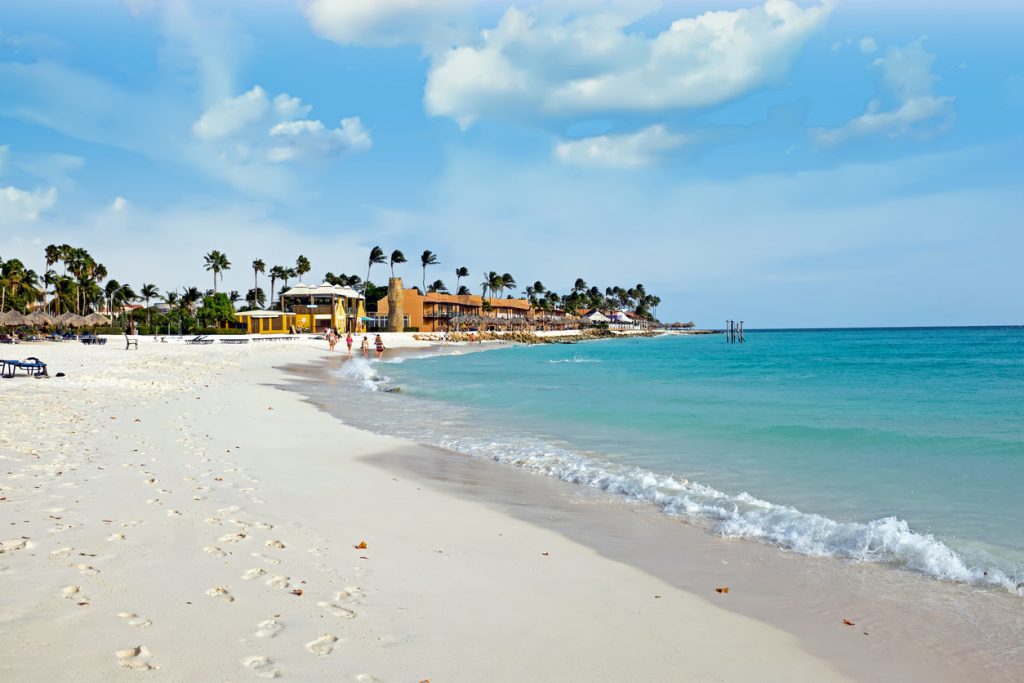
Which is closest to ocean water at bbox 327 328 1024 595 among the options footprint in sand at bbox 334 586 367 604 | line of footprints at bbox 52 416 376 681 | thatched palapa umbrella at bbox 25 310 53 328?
footprint in sand at bbox 334 586 367 604

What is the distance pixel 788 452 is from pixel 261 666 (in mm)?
10912

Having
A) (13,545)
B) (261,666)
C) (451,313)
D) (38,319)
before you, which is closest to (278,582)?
(261,666)

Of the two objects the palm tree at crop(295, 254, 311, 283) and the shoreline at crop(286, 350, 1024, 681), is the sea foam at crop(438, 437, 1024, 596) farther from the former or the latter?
the palm tree at crop(295, 254, 311, 283)

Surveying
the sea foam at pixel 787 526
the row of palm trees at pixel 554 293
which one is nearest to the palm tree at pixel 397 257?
the row of palm trees at pixel 554 293

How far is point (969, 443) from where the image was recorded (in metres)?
13.0

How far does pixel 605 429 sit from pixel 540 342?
282 feet

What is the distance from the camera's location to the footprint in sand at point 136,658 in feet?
10.1

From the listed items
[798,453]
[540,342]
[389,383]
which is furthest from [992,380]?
[540,342]

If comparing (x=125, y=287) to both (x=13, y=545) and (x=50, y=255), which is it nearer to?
(x=50, y=255)

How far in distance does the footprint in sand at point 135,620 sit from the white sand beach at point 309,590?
0.05 ft

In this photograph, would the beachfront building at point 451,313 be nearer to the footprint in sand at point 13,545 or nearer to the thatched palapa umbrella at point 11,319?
the thatched palapa umbrella at point 11,319

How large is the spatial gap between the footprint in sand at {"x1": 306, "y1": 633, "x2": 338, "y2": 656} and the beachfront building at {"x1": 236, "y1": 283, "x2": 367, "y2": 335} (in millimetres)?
70806

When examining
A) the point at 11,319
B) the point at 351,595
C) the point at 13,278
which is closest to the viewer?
the point at 351,595

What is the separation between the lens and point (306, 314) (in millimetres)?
74750
